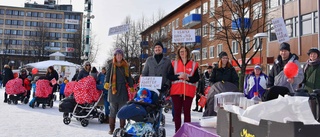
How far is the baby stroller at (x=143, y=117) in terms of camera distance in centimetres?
513

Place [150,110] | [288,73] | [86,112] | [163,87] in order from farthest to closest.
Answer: [86,112] → [163,87] → [150,110] → [288,73]

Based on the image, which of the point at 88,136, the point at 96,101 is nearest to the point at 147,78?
the point at 88,136

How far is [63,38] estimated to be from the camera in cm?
9569

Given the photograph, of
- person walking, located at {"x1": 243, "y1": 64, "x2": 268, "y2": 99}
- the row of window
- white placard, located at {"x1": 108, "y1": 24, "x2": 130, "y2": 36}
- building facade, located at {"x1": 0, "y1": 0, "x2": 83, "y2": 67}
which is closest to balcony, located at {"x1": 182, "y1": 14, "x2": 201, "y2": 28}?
white placard, located at {"x1": 108, "y1": 24, "x2": 130, "y2": 36}

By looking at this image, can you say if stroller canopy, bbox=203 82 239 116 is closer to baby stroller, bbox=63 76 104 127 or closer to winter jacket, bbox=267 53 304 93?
winter jacket, bbox=267 53 304 93

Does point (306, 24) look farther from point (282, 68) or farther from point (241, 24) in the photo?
point (282, 68)

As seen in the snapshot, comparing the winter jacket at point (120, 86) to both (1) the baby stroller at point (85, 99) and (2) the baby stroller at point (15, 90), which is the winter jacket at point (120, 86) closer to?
(1) the baby stroller at point (85, 99)

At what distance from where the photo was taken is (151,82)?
5.75 metres

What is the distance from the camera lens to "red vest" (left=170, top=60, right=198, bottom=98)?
19.2 feet

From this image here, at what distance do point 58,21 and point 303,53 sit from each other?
81960 millimetres

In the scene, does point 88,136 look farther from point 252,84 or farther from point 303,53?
point 303,53

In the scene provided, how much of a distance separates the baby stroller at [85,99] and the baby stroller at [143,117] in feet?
9.76

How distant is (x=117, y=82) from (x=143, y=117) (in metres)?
1.90

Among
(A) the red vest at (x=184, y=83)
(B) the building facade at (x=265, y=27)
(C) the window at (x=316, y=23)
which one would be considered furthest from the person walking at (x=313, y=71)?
(C) the window at (x=316, y=23)
